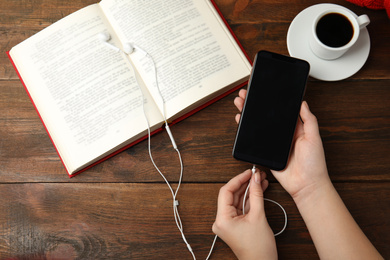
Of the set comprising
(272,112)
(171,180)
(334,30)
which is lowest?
(171,180)

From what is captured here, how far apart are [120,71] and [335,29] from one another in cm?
50

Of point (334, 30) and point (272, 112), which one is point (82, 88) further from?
point (334, 30)

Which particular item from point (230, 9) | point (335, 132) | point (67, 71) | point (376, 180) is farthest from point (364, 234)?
point (67, 71)

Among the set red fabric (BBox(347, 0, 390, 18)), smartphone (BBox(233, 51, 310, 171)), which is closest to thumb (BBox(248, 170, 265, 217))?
smartphone (BBox(233, 51, 310, 171))

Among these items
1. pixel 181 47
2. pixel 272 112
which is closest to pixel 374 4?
pixel 272 112

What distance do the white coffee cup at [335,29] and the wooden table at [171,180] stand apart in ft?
0.32

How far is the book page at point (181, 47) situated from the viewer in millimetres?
762

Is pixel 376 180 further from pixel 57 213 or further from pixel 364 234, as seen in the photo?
pixel 57 213

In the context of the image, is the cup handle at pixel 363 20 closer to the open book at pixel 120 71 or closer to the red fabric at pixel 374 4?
the red fabric at pixel 374 4

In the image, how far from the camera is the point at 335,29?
73 centimetres

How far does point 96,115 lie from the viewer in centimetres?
76

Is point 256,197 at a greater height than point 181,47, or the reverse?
point 181,47

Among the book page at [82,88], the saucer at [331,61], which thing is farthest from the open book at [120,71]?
the saucer at [331,61]

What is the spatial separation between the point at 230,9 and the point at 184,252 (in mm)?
614
